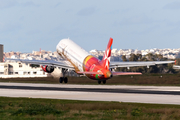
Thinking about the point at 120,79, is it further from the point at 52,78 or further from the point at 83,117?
the point at 83,117

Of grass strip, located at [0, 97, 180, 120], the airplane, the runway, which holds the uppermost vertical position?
the airplane

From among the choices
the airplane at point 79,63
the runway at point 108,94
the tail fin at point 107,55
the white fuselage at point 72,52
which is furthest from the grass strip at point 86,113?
the white fuselage at point 72,52

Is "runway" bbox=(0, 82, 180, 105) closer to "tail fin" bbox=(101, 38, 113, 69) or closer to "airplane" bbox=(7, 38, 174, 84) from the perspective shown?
"tail fin" bbox=(101, 38, 113, 69)

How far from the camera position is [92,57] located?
3127 inches

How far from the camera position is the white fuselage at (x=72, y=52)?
8314 cm

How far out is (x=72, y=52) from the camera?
3438 inches

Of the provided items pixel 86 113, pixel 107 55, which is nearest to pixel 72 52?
pixel 107 55

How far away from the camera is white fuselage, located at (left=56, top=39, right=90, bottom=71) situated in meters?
83.1

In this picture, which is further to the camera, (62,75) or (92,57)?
(62,75)

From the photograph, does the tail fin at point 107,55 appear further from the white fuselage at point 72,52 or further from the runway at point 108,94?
the white fuselage at point 72,52

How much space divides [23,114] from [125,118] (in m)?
7.24

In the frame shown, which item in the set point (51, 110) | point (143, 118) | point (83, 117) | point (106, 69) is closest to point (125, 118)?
point (143, 118)

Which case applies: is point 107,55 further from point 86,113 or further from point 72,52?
point 86,113

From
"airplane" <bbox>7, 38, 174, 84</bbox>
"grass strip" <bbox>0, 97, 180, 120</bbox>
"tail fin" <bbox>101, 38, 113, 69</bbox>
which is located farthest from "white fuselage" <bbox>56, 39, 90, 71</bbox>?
"grass strip" <bbox>0, 97, 180, 120</bbox>
